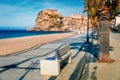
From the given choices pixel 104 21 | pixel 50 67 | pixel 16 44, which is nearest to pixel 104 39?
pixel 104 21

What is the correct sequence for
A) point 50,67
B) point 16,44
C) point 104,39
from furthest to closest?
point 16,44, point 104,39, point 50,67

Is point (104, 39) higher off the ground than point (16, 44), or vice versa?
point (104, 39)

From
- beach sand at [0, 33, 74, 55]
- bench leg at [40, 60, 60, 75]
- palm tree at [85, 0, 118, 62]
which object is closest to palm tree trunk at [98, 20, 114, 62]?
palm tree at [85, 0, 118, 62]

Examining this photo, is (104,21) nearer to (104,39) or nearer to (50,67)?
(104,39)

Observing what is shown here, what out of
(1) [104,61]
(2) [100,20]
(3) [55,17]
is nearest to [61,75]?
(1) [104,61]

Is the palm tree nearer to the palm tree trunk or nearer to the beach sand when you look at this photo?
the palm tree trunk

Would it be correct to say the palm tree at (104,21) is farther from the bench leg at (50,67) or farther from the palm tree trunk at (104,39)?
the bench leg at (50,67)

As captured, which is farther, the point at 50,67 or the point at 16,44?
the point at 16,44

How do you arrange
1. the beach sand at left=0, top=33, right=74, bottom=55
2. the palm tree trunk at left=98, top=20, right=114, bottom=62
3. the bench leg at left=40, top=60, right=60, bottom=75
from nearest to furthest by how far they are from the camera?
the bench leg at left=40, top=60, right=60, bottom=75
the palm tree trunk at left=98, top=20, right=114, bottom=62
the beach sand at left=0, top=33, right=74, bottom=55

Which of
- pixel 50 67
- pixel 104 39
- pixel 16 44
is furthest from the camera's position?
pixel 16 44

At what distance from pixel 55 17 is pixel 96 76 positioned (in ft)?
628

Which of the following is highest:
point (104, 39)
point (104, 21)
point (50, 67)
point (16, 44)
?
point (104, 21)

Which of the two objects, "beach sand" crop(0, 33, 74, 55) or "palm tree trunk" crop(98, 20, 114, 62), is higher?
"palm tree trunk" crop(98, 20, 114, 62)

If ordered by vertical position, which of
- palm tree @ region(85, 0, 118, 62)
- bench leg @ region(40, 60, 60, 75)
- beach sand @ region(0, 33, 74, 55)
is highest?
palm tree @ region(85, 0, 118, 62)
